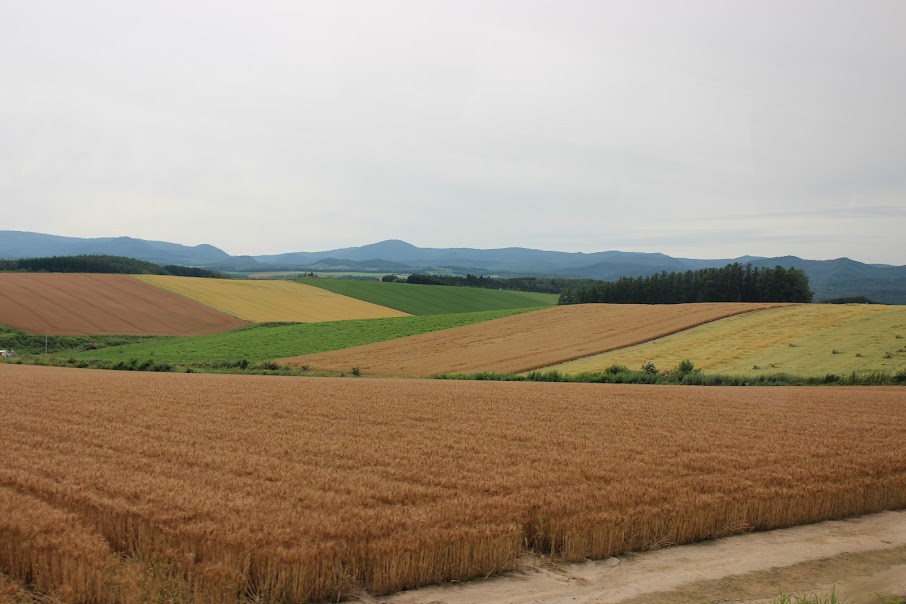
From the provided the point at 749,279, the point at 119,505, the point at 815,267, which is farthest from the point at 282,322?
the point at 815,267

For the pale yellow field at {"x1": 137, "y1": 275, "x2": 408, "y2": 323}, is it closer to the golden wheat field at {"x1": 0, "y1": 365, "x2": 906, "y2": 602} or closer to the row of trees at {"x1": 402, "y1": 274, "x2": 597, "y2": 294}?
the row of trees at {"x1": 402, "y1": 274, "x2": 597, "y2": 294}

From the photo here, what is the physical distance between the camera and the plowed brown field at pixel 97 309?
62688 mm

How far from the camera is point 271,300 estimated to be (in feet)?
299

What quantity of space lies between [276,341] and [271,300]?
115ft

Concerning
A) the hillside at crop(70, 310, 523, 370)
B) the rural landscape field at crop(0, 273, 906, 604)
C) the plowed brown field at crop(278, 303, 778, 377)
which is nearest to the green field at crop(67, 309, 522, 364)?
the hillside at crop(70, 310, 523, 370)

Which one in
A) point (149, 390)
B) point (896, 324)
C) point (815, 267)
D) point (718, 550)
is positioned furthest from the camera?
point (815, 267)

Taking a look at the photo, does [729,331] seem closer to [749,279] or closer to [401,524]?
[749,279]

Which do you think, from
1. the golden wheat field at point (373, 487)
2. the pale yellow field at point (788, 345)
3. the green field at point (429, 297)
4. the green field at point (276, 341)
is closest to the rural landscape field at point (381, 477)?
the golden wheat field at point (373, 487)

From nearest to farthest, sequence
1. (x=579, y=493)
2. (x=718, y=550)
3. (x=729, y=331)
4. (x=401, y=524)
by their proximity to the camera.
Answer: (x=401, y=524) → (x=718, y=550) → (x=579, y=493) → (x=729, y=331)

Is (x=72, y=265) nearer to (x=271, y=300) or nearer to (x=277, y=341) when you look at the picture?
(x=271, y=300)

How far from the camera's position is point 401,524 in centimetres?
823

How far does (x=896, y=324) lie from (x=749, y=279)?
3758 centimetres

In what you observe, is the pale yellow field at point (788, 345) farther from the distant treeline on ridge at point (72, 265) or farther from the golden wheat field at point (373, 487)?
the distant treeline on ridge at point (72, 265)

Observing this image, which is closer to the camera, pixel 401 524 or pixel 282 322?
pixel 401 524
